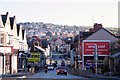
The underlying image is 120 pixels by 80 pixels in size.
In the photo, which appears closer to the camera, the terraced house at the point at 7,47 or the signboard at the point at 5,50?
the signboard at the point at 5,50

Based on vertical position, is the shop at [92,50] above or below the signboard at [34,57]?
above

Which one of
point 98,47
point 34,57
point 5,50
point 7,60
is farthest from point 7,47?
point 34,57

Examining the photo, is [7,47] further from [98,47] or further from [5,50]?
[98,47]

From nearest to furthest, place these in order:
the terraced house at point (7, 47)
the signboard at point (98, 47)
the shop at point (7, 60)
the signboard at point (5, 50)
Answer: the signboard at point (5, 50) < the shop at point (7, 60) < the terraced house at point (7, 47) < the signboard at point (98, 47)

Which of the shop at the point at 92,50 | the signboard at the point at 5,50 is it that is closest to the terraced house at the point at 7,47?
the signboard at the point at 5,50

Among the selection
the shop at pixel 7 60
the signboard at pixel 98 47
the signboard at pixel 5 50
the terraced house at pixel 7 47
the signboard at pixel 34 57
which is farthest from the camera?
the signboard at pixel 34 57

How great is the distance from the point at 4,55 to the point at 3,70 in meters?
2.58

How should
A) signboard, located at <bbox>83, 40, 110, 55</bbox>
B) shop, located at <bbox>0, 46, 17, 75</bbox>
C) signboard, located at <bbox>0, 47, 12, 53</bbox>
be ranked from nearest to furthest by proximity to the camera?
signboard, located at <bbox>0, 47, 12, 53</bbox> → shop, located at <bbox>0, 46, 17, 75</bbox> → signboard, located at <bbox>83, 40, 110, 55</bbox>

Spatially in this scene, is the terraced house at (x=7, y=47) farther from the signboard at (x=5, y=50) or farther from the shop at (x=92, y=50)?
the shop at (x=92, y=50)

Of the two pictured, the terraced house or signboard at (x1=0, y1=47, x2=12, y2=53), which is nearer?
signboard at (x1=0, y1=47, x2=12, y2=53)

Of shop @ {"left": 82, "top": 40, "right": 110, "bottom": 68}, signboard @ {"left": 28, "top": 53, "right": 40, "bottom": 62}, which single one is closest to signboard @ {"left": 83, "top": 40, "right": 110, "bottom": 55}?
shop @ {"left": 82, "top": 40, "right": 110, "bottom": 68}

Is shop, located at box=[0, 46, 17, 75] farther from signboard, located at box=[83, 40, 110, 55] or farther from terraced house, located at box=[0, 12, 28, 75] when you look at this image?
signboard, located at box=[83, 40, 110, 55]

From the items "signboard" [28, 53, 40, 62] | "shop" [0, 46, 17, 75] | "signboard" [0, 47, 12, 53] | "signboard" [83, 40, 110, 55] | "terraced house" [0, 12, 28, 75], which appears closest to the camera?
"signboard" [0, 47, 12, 53]

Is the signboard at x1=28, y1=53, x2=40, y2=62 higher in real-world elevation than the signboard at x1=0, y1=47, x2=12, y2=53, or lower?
lower
